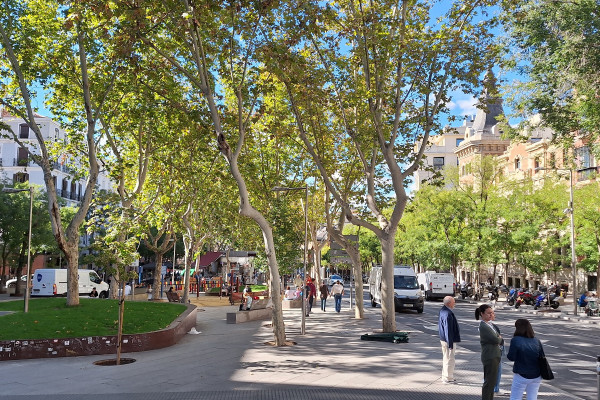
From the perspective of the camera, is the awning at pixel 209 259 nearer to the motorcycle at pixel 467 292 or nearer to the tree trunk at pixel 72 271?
the motorcycle at pixel 467 292

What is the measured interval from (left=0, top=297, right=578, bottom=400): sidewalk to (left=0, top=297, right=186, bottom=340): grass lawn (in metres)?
0.85

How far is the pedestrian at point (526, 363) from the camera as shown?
7.21 m

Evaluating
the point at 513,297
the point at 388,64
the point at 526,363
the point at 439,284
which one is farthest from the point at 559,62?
the point at 439,284

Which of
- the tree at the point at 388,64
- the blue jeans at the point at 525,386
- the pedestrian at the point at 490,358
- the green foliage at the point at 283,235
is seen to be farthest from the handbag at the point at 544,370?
the green foliage at the point at 283,235

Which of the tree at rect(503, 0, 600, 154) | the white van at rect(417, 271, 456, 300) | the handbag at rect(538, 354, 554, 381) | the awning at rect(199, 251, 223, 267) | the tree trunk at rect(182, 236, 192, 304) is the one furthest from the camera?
the awning at rect(199, 251, 223, 267)

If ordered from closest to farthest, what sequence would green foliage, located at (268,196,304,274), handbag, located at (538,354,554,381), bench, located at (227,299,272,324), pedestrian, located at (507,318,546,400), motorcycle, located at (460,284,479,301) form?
handbag, located at (538,354,554,381)
pedestrian, located at (507,318,546,400)
bench, located at (227,299,272,324)
green foliage, located at (268,196,304,274)
motorcycle, located at (460,284,479,301)

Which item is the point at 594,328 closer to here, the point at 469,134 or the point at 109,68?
the point at 109,68

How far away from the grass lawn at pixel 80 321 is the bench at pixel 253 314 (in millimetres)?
4122

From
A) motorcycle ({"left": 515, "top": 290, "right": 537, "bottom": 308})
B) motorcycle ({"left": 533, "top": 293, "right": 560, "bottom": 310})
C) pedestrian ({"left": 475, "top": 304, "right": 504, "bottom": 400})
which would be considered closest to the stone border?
pedestrian ({"left": 475, "top": 304, "right": 504, "bottom": 400})

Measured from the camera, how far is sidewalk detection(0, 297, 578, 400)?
30.8 feet

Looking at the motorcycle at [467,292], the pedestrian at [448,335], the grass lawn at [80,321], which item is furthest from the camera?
the motorcycle at [467,292]

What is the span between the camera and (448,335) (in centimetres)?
986

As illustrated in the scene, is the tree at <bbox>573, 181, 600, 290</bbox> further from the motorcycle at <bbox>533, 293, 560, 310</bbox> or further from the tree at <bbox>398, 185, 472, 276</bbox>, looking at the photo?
the tree at <bbox>398, 185, 472, 276</bbox>

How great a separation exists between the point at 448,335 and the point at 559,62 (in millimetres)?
13773
